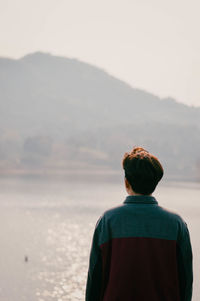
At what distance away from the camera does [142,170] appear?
3.30 m

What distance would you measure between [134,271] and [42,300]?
24.1 meters

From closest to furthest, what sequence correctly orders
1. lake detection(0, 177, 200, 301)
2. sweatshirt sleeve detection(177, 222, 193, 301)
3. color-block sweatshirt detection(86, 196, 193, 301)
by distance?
color-block sweatshirt detection(86, 196, 193, 301)
sweatshirt sleeve detection(177, 222, 193, 301)
lake detection(0, 177, 200, 301)

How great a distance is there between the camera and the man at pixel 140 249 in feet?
10.5

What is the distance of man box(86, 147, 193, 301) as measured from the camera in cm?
320

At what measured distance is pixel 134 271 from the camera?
321 cm

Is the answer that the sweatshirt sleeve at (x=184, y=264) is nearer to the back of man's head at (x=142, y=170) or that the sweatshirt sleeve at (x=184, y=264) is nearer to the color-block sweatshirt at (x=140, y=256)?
the color-block sweatshirt at (x=140, y=256)

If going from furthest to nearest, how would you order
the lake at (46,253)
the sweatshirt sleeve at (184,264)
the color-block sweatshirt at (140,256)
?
the lake at (46,253) → the sweatshirt sleeve at (184,264) → the color-block sweatshirt at (140,256)

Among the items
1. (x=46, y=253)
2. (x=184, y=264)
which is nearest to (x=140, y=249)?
(x=184, y=264)

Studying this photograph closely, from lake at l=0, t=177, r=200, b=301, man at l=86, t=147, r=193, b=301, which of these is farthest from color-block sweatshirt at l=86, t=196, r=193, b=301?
lake at l=0, t=177, r=200, b=301

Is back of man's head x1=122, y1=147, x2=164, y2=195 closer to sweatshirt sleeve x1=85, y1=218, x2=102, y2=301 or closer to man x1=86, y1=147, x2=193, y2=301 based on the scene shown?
man x1=86, y1=147, x2=193, y2=301

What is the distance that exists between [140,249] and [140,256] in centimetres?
5

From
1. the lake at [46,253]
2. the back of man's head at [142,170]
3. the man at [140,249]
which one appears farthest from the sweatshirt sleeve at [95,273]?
the lake at [46,253]

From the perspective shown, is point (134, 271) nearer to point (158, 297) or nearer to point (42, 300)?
point (158, 297)

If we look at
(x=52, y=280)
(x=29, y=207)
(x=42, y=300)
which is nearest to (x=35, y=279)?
(x=52, y=280)
